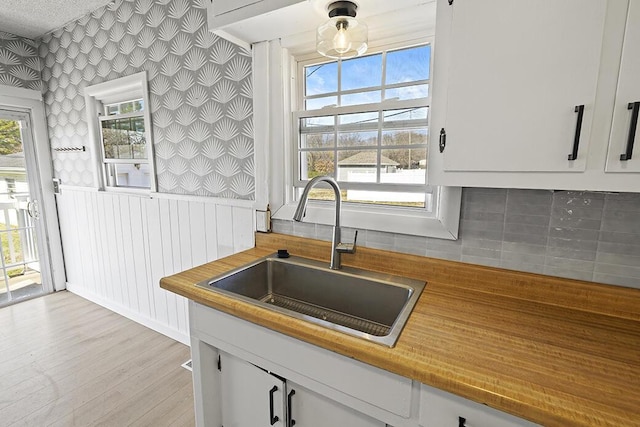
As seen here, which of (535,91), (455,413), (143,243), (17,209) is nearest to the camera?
(455,413)

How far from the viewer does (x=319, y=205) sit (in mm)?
1562

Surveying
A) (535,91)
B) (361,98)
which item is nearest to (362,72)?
(361,98)

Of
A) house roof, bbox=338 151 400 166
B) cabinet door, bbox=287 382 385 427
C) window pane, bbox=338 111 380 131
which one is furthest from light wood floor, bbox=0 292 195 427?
window pane, bbox=338 111 380 131

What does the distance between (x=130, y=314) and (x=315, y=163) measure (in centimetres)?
220

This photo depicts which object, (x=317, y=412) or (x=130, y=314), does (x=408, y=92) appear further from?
(x=130, y=314)

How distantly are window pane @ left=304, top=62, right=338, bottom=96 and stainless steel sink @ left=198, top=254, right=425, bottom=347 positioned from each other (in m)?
0.89

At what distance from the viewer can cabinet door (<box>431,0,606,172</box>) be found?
73cm

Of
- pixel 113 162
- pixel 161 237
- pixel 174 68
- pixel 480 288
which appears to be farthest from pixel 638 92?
pixel 113 162

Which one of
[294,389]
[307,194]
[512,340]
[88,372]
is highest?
[307,194]

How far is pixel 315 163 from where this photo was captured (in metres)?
1.58

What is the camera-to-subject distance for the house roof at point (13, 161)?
2.70m

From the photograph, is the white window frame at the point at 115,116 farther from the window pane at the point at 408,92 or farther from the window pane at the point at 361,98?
the window pane at the point at 408,92

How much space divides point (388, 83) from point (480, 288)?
98 centimetres

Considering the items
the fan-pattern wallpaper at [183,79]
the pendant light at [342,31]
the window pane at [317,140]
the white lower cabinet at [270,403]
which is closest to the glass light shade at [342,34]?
the pendant light at [342,31]
